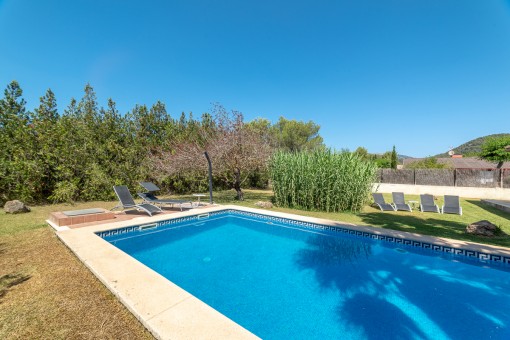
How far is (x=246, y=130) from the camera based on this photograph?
14945mm

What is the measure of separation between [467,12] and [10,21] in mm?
20210

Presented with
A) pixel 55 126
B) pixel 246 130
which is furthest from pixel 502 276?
pixel 55 126

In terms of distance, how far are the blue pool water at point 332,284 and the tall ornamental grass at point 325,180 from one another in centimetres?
336

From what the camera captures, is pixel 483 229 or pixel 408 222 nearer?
pixel 483 229

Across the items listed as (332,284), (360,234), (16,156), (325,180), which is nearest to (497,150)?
(325,180)

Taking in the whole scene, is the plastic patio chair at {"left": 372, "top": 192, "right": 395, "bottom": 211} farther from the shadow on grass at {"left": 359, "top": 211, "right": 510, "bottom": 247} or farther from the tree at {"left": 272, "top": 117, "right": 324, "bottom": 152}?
the tree at {"left": 272, "top": 117, "right": 324, "bottom": 152}

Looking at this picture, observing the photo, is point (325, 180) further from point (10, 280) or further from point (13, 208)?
point (13, 208)

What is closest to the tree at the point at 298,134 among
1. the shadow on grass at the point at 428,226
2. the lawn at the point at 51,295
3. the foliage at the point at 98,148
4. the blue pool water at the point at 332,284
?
the foliage at the point at 98,148

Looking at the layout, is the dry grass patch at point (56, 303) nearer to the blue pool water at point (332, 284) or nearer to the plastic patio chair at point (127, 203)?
the blue pool water at point (332, 284)

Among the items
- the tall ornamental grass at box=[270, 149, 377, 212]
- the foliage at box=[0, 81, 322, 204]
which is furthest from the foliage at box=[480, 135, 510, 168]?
the foliage at box=[0, 81, 322, 204]

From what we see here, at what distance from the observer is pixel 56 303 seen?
126 inches

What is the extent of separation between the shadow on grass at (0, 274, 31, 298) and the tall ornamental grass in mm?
9511

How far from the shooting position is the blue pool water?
11.0 ft

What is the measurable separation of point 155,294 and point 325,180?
8.77 meters
